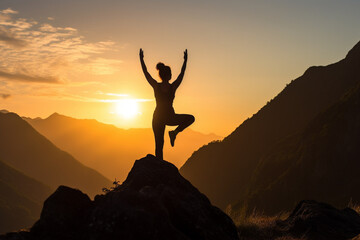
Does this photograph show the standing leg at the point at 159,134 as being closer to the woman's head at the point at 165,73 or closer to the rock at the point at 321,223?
the woman's head at the point at 165,73

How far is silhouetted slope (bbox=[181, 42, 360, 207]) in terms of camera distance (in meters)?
137

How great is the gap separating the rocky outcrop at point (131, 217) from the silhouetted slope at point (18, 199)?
153981mm

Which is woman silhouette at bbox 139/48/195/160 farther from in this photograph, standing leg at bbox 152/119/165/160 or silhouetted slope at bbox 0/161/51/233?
silhouetted slope at bbox 0/161/51/233

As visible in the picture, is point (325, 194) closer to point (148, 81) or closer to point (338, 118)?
point (338, 118)

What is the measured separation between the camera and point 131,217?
17.6 feet

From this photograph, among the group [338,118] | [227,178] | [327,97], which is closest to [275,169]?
[338,118]

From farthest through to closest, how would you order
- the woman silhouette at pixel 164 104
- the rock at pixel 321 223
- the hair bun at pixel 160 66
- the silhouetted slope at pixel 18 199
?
the silhouetted slope at pixel 18 199, the hair bun at pixel 160 66, the woman silhouette at pixel 164 104, the rock at pixel 321 223

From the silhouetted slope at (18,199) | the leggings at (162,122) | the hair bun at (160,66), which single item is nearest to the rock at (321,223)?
the leggings at (162,122)

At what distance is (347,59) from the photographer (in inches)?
5817

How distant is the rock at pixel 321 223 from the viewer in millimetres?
9273

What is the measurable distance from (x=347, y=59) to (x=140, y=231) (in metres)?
161

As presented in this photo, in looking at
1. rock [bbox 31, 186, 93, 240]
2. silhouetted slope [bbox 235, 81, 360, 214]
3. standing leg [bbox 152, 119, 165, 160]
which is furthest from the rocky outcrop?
silhouetted slope [bbox 235, 81, 360, 214]

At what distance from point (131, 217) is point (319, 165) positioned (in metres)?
101

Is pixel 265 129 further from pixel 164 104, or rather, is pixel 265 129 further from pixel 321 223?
pixel 164 104
